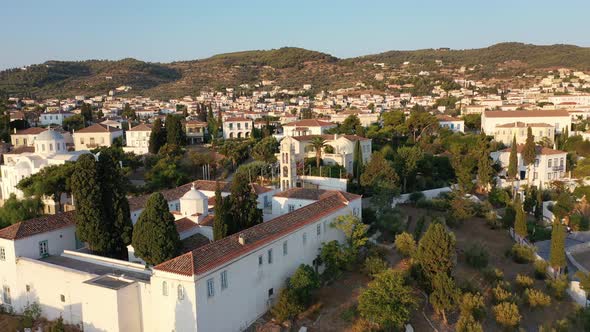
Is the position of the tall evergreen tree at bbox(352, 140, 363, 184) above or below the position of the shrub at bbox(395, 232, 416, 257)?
above

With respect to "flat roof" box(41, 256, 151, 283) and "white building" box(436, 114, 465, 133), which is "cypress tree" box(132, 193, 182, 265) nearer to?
"flat roof" box(41, 256, 151, 283)

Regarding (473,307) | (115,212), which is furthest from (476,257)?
(115,212)

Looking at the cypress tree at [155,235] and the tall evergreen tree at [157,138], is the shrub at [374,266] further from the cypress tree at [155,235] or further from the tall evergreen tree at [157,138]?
the tall evergreen tree at [157,138]

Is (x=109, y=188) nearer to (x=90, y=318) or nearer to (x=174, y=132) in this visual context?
(x=90, y=318)

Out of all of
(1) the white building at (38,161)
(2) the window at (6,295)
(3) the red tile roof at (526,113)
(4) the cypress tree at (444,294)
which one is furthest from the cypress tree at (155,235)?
(3) the red tile roof at (526,113)

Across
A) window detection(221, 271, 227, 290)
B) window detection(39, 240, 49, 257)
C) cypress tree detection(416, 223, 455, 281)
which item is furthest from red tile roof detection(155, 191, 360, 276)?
window detection(39, 240, 49, 257)

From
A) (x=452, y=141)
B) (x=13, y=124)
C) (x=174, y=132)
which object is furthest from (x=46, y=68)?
(x=452, y=141)
